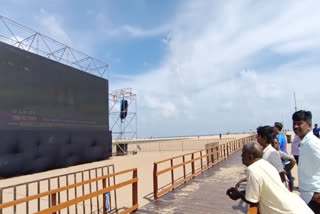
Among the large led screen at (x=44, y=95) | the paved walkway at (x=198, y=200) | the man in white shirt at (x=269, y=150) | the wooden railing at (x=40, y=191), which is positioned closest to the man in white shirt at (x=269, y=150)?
the man in white shirt at (x=269, y=150)

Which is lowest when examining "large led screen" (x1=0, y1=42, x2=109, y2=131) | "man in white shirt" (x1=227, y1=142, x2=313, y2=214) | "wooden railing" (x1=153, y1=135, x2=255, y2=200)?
"wooden railing" (x1=153, y1=135, x2=255, y2=200)

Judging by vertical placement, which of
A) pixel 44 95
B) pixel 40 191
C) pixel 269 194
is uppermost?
pixel 44 95

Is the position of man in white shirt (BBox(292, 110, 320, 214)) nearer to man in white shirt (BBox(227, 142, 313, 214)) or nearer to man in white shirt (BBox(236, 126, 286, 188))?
man in white shirt (BBox(227, 142, 313, 214))

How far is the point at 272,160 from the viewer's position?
3.80 meters

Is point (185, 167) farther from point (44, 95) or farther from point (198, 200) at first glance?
point (44, 95)

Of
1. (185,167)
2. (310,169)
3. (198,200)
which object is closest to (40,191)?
(198,200)

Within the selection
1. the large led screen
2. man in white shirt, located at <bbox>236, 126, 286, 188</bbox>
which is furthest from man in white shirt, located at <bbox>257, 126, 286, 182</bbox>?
the large led screen

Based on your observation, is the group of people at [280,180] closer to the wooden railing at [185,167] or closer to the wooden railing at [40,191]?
the wooden railing at [40,191]

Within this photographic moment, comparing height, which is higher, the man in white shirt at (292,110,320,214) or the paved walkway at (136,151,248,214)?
the man in white shirt at (292,110,320,214)

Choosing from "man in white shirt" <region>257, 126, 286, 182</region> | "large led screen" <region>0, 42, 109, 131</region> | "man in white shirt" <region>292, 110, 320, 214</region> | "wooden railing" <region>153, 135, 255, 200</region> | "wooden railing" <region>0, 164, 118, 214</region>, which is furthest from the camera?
"large led screen" <region>0, 42, 109, 131</region>

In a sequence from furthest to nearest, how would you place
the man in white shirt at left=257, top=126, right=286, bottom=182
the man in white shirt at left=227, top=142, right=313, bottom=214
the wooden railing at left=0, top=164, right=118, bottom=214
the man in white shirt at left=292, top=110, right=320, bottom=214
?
the wooden railing at left=0, top=164, right=118, bottom=214, the man in white shirt at left=257, top=126, right=286, bottom=182, the man in white shirt at left=292, top=110, right=320, bottom=214, the man in white shirt at left=227, top=142, right=313, bottom=214

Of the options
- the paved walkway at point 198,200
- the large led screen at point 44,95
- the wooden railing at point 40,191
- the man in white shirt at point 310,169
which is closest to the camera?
the man in white shirt at point 310,169

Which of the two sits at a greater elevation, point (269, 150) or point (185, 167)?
point (269, 150)

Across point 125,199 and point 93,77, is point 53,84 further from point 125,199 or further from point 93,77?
point 125,199
